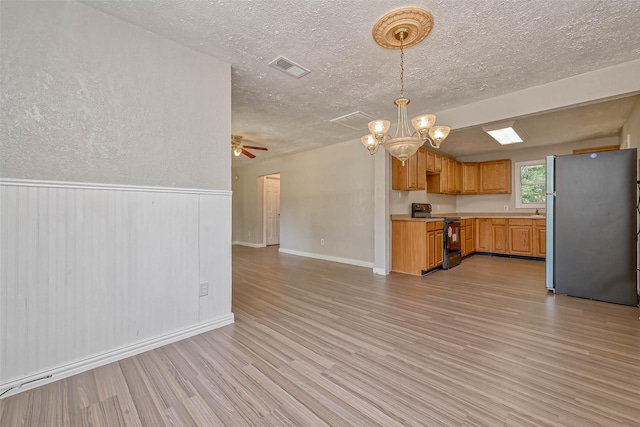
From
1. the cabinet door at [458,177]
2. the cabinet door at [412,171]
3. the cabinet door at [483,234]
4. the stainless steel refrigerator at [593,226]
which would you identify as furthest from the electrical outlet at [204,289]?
the cabinet door at [483,234]

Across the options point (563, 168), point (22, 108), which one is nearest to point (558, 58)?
point (563, 168)

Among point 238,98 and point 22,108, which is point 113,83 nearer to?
point 22,108

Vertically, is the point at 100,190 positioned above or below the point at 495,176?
below

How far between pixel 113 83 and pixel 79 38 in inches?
12.1

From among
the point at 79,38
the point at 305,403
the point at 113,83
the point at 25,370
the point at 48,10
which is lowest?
the point at 305,403

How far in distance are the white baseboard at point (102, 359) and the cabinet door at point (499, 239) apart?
6218 mm

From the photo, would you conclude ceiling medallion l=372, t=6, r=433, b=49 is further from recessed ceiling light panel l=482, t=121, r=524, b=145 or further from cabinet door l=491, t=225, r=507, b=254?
cabinet door l=491, t=225, r=507, b=254

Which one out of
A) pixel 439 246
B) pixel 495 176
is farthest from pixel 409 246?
pixel 495 176

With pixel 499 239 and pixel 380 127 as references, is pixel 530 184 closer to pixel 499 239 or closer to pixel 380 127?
pixel 499 239

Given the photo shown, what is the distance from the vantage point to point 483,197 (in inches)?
276

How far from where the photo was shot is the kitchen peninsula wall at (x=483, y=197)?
17.0ft

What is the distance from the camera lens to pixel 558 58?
2.46 m

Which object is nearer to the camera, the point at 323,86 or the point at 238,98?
the point at 323,86

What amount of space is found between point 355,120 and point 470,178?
4.23 m
